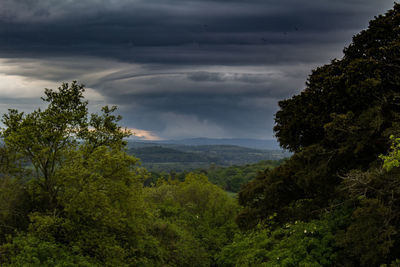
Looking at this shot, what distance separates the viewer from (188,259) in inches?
Answer: 1316

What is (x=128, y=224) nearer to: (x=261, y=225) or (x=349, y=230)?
(x=261, y=225)

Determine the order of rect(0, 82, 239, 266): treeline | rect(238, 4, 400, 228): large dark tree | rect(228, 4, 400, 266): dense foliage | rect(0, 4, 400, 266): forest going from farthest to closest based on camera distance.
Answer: rect(0, 82, 239, 266): treeline → rect(238, 4, 400, 228): large dark tree → rect(0, 4, 400, 266): forest → rect(228, 4, 400, 266): dense foliage

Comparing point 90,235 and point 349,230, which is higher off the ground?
point 349,230

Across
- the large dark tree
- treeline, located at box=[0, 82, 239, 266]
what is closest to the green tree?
treeline, located at box=[0, 82, 239, 266]

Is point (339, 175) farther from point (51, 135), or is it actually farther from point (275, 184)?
point (51, 135)

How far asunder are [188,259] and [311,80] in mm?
18969

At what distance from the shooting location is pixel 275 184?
77.2 feet

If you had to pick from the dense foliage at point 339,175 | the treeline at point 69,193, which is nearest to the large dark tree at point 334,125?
the dense foliage at point 339,175

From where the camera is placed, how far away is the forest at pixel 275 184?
1744cm

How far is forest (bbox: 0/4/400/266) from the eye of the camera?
57.2ft

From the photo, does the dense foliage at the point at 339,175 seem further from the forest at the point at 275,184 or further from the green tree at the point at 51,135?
the green tree at the point at 51,135

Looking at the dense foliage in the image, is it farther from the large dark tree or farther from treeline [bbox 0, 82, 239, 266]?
treeline [bbox 0, 82, 239, 266]

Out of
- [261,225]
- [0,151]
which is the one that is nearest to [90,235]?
[0,151]

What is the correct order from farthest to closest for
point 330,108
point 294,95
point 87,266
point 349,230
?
point 294,95 < point 330,108 < point 87,266 < point 349,230
